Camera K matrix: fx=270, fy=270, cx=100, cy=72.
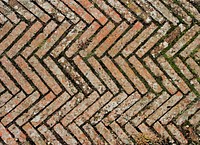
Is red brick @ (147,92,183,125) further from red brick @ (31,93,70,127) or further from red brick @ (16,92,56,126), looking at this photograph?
red brick @ (16,92,56,126)

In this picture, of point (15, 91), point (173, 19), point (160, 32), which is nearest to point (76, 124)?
point (15, 91)

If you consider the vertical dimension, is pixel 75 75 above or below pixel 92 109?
above

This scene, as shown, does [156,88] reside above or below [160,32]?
below

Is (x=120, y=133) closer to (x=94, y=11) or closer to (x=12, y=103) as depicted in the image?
(x=12, y=103)

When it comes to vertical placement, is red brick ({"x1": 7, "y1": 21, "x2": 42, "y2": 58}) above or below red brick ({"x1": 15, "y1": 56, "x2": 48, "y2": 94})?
above

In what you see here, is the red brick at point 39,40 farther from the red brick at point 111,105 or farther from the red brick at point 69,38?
the red brick at point 111,105

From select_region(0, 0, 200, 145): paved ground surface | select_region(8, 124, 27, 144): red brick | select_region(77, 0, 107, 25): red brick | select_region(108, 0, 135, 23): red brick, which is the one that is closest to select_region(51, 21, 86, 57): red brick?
select_region(0, 0, 200, 145): paved ground surface

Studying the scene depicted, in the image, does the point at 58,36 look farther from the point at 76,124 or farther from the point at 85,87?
the point at 76,124

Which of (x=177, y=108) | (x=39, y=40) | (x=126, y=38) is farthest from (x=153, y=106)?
(x=39, y=40)

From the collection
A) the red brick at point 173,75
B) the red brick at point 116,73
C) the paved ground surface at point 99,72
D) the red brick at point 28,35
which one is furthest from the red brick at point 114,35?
the red brick at point 28,35
